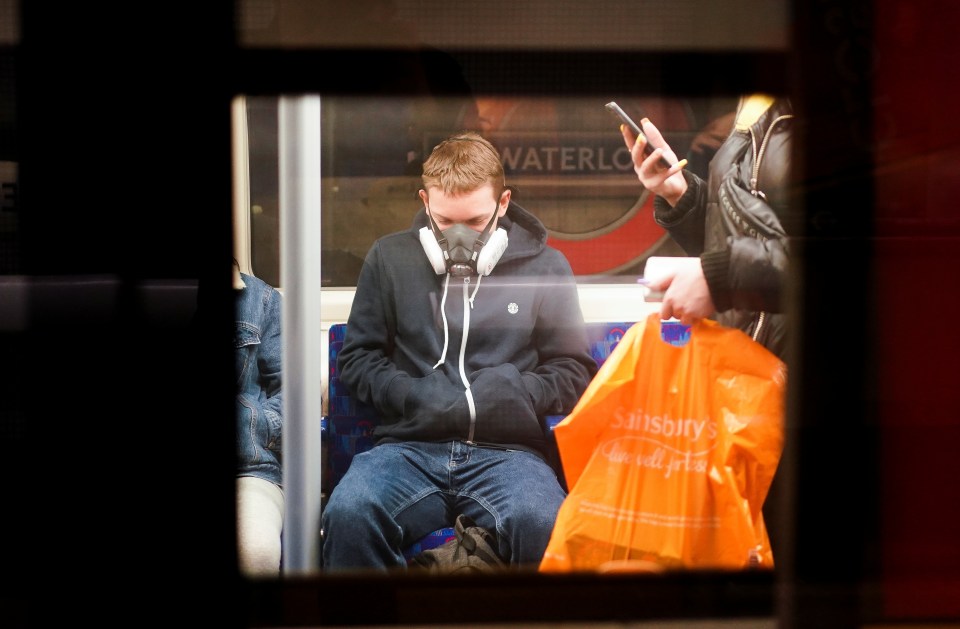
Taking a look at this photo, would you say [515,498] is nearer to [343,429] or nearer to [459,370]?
[459,370]

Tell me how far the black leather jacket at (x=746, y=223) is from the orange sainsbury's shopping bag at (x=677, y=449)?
0.25ft

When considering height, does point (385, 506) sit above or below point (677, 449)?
below

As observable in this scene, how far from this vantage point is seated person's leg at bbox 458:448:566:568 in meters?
2.15

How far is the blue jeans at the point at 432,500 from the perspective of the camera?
2158mm

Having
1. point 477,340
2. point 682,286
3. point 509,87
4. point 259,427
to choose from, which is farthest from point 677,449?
point 259,427

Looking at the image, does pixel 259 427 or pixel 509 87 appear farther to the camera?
pixel 259 427

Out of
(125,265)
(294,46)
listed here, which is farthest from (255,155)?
(125,265)

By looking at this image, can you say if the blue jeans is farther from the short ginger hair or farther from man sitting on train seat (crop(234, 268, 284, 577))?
Answer: the short ginger hair

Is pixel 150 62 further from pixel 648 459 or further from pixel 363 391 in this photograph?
pixel 648 459

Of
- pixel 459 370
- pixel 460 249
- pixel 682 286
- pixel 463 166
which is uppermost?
pixel 463 166

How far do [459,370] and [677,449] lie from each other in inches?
25.2

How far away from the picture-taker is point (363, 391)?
218 centimetres

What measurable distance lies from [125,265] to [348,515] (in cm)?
92

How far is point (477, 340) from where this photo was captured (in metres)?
2.12
